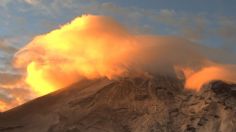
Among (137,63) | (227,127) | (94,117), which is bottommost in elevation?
(227,127)

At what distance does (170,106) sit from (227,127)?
447 inches

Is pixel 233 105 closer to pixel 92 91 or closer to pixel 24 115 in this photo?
pixel 92 91

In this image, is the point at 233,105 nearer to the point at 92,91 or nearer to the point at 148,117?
the point at 148,117

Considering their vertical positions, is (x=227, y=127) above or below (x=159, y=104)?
below

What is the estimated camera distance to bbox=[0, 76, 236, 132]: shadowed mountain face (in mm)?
97688

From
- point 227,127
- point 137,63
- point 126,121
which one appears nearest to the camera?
point 227,127

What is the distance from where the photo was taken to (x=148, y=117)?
99.2m

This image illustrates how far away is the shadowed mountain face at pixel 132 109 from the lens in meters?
97.7

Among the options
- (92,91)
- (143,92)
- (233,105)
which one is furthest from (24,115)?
(233,105)

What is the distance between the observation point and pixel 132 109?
4038 inches

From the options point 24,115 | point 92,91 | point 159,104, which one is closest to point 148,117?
point 159,104

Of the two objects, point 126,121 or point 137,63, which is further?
point 137,63

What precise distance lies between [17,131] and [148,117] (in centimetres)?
2246

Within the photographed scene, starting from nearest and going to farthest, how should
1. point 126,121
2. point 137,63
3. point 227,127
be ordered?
point 227,127
point 126,121
point 137,63
